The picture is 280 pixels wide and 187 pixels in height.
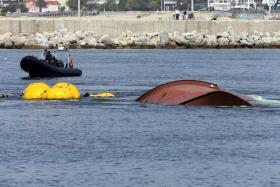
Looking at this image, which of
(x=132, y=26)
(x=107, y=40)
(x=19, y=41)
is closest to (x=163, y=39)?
(x=132, y=26)

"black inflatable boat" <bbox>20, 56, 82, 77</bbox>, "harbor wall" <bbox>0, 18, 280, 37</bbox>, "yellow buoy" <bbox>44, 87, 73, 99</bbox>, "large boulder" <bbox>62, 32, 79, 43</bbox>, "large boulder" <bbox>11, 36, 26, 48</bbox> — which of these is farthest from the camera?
"harbor wall" <bbox>0, 18, 280, 37</bbox>

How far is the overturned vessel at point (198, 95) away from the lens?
4975 centimetres

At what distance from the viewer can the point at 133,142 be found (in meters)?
38.3

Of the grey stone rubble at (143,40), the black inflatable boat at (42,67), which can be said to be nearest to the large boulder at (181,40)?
the grey stone rubble at (143,40)

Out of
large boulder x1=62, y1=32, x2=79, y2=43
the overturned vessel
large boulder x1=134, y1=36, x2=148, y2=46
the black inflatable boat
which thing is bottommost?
large boulder x1=134, y1=36, x2=148, y2=46

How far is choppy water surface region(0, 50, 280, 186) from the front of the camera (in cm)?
3158

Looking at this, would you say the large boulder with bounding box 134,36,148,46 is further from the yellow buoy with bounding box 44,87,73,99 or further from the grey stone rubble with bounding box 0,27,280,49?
the yellow buoy with bounding box 44,87,73,99

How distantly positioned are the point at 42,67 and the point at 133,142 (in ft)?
102

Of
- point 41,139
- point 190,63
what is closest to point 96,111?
point 41,139

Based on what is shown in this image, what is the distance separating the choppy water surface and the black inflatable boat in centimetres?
216

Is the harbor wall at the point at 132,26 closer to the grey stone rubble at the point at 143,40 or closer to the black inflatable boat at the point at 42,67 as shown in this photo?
the grey stone rubble at the point at 143,40

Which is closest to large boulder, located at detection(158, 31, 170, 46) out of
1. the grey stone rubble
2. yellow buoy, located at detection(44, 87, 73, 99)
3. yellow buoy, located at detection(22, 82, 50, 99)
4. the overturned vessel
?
the grey stone rubble

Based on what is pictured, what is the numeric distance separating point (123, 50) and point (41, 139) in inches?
3184

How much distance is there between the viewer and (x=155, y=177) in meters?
31.4
